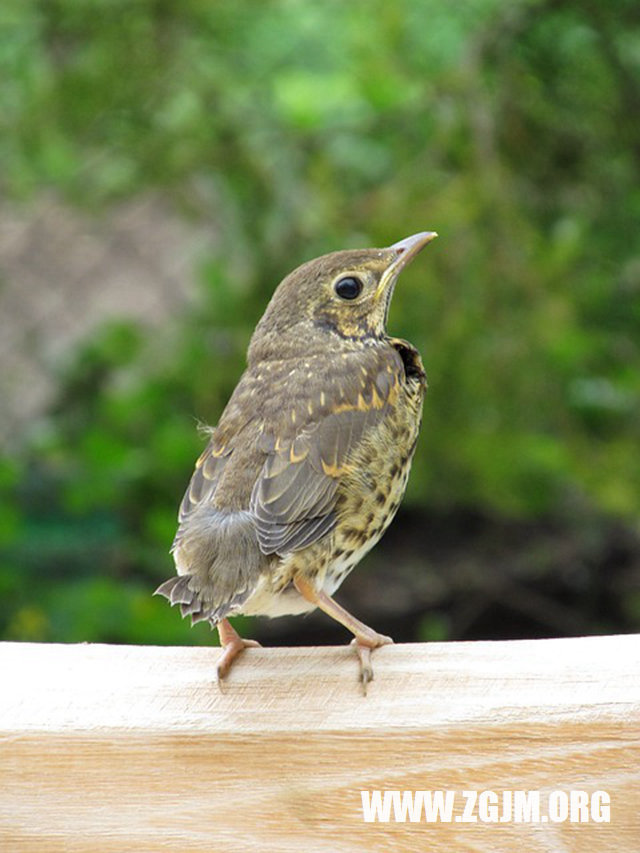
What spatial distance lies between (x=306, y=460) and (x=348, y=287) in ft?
1.19

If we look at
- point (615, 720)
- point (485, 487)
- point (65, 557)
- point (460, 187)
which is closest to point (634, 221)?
point (460, 187)

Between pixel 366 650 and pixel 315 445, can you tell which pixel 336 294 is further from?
pixel 366 650

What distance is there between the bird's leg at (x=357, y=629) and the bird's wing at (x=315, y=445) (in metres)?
0.08

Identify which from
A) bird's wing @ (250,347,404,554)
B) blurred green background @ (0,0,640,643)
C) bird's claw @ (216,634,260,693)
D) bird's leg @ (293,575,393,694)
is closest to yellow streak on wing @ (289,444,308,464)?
bird's wing @ (250,347,404,554)

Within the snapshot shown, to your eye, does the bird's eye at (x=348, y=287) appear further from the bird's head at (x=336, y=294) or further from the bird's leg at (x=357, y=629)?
the bird's leg at (x=357, y=629)

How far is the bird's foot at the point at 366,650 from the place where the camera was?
187 centimetres

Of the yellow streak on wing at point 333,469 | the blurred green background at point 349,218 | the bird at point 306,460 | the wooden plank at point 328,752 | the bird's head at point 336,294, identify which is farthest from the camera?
the blurred green background at point 349,218

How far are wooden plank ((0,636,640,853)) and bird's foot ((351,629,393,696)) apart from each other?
0.05ft

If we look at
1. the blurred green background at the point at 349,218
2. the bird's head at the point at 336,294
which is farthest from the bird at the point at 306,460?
the blurred green background at the point at 349,218

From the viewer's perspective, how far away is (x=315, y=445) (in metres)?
2.09

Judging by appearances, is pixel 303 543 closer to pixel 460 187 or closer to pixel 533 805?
pixel 533 805

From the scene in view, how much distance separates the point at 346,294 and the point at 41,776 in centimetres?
92

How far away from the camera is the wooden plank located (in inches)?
68.2

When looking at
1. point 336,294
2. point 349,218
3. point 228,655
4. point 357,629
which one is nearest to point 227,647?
point 228,655
